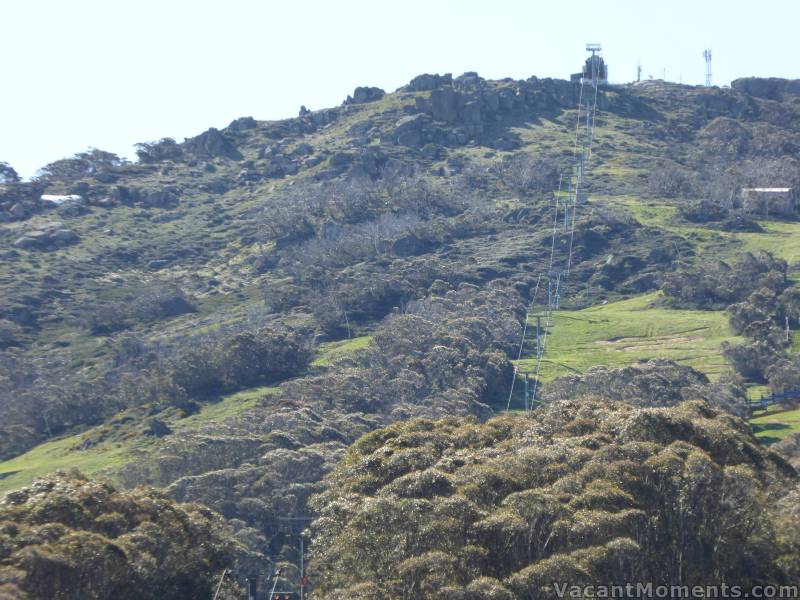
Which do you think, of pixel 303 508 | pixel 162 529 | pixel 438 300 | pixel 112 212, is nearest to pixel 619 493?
pixel 162 529

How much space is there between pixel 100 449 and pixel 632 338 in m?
45.2

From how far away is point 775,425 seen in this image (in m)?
76.2

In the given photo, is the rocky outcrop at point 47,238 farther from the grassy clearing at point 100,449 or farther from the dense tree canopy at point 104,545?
the dense tree canopy at point 104,545

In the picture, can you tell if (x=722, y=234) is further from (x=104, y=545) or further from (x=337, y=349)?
(x=104, y=545)

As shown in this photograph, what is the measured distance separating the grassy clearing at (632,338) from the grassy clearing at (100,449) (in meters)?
23.5

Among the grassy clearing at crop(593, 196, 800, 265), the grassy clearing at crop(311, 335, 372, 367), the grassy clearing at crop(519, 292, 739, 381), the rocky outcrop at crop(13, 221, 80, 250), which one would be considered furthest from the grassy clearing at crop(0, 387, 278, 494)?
the rocky outcrop at crop(13, 221, 80, 250)

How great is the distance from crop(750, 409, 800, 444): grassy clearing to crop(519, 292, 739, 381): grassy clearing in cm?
1639

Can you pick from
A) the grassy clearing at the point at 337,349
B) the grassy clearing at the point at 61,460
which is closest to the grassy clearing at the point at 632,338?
the grassy clearing at the point at 337,349

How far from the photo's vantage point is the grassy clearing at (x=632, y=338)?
339 feet

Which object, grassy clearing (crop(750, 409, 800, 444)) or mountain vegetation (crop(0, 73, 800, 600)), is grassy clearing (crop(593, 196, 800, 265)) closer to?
mountain vegetation (crop(0, 73, 800, 600))

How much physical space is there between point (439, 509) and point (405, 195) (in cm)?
13623

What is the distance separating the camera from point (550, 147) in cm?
19212

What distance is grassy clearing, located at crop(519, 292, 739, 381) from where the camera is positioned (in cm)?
10331

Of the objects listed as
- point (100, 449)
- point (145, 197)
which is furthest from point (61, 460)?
point (145, 197)
